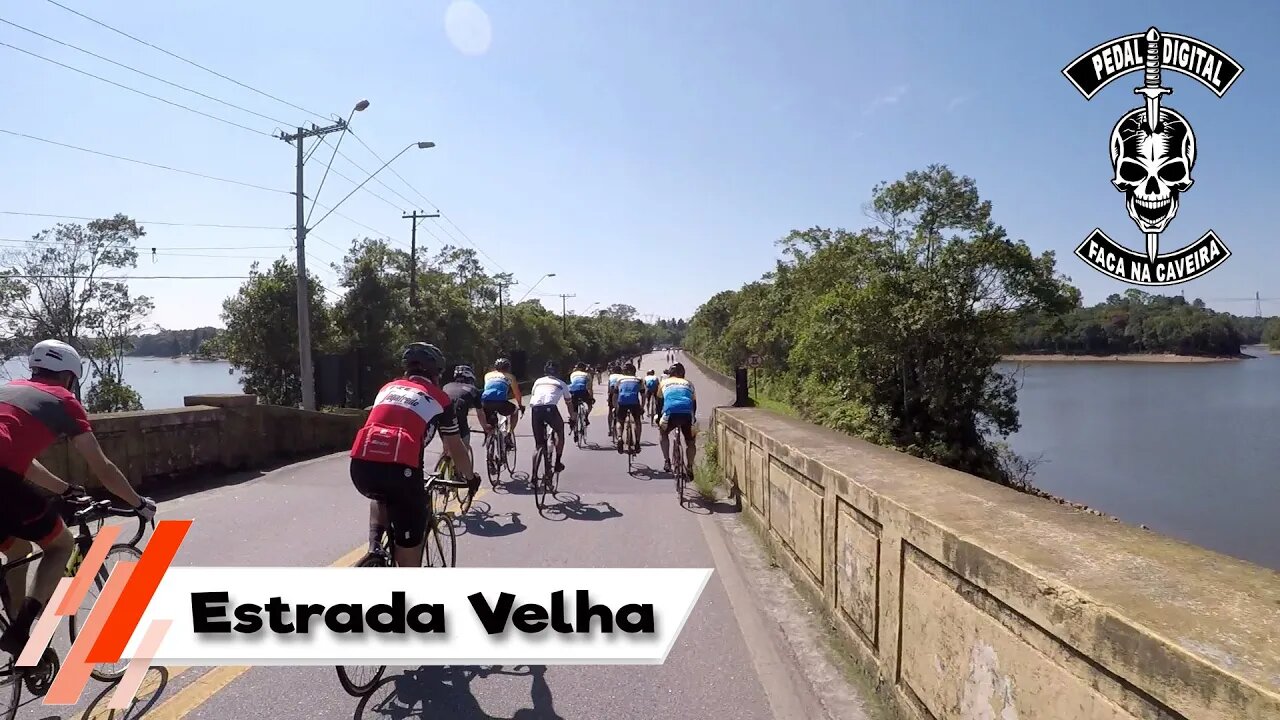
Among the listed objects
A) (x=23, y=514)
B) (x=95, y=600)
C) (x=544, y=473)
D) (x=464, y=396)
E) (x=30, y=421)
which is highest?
(x=30, y=421)

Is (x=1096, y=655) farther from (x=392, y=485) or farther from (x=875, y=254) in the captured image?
(x=875, y=254)

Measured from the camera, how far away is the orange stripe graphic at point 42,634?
11.7ft

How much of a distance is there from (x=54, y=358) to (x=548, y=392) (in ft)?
19.8

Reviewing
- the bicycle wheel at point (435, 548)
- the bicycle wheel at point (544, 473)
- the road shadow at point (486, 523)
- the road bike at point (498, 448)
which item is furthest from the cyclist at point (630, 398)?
the bicycle wheel at point (435, 548)

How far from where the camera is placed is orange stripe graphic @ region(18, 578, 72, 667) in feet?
11.7

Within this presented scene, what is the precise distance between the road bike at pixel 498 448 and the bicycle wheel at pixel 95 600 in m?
6.25

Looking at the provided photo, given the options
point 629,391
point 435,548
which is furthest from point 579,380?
point 435,548

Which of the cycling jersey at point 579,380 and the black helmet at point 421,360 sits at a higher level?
the black helmet at point 421,360

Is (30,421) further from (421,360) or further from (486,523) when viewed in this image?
(486,523)

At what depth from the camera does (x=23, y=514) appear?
356 cm

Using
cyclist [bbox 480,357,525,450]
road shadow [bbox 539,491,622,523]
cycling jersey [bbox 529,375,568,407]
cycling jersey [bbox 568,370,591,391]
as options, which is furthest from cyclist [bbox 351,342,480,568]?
cycling jersey [bbox 568,370,591,391]

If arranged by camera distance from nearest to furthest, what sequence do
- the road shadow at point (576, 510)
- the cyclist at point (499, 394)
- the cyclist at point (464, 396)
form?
the cyclist at point (464, 396), the road shadow at point (576, 510), the cyclist at point (499, 394)

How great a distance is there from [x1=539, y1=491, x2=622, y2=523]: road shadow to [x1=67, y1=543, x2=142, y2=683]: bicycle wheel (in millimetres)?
4542

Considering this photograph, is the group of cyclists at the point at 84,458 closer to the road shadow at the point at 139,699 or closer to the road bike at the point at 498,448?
the road shadow at the point at 139,699
